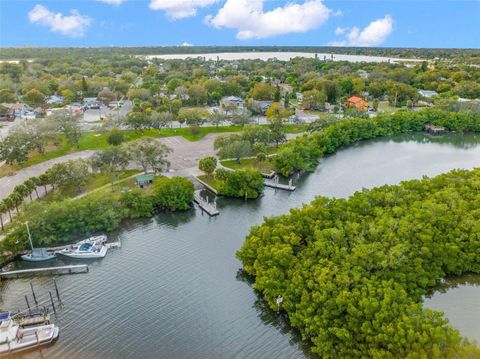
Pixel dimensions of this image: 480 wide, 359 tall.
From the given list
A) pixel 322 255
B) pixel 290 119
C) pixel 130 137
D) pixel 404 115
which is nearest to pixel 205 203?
pixel 322 255

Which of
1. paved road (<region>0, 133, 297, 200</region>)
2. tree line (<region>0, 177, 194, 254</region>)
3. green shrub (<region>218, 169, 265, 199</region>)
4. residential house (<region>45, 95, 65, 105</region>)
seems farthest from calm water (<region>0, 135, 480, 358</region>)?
residential house (<region>45, 95, 65, 105</region>)

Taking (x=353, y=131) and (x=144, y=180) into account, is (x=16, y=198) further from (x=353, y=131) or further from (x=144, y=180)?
(x=353, y=131)

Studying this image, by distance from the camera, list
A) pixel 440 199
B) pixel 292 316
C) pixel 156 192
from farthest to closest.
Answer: pixel 156 192 < pixel 440 199 < pixel 292 316

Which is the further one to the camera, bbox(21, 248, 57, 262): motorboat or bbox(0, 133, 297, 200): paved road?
bbox(0, 133, 297, 200): paved road

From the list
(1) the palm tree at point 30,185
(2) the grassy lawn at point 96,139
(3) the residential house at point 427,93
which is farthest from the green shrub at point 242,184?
(3) the residential house at point 427,93

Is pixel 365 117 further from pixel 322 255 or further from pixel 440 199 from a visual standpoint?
pixel 322 255

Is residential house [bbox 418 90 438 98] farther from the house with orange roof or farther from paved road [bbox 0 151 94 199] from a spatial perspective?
paved road [bbox 0 151 94 199]

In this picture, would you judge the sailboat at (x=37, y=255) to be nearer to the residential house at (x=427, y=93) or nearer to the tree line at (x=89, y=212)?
the tree line at (x=89, y=212)
